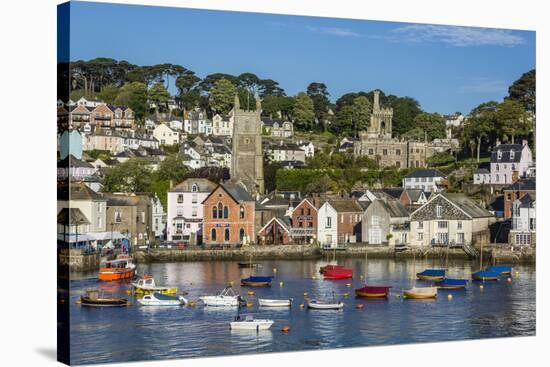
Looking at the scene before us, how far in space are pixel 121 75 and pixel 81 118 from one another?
5.14 ft

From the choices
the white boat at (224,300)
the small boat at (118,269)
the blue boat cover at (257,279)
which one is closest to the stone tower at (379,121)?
the blue boat cover at (257,279)

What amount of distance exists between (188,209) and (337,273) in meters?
2.21

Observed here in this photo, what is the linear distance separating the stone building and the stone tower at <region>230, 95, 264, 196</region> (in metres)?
1.38

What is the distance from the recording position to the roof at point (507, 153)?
639 inches

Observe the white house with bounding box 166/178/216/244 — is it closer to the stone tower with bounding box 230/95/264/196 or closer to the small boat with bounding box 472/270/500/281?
the stone tower with bounding box 230/95/264/196

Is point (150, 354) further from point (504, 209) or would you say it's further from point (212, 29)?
point (504, 209)

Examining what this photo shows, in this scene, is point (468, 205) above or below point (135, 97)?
below

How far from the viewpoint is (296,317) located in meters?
14.3

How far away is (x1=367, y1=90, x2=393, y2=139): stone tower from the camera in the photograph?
50.0 ft

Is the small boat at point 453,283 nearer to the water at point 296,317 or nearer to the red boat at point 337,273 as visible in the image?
the water at point 296,317

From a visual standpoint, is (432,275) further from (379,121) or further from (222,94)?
(222,94)

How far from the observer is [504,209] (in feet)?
52.3

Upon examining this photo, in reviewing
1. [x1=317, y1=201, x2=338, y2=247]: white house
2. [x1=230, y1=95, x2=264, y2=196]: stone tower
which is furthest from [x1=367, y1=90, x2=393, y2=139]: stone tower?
[x1=230, y1=95, x2=264, y2=196]: stone tower

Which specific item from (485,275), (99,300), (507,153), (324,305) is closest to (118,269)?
(99,300)
